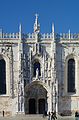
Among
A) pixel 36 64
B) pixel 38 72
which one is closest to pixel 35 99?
pixel 38 72

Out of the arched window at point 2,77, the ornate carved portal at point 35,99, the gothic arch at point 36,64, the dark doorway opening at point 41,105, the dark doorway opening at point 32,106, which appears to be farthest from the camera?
the dark doorway opening at point 41,105

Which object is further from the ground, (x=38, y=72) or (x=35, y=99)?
(x=38, y=72)

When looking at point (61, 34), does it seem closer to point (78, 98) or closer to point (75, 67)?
point (75, 67)

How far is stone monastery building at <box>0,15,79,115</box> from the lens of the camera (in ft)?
183

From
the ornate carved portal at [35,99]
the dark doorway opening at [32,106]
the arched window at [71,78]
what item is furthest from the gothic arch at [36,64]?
the arched window at [71,78]

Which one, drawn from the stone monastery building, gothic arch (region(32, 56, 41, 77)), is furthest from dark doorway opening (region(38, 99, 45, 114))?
gothic arch (region(32, 56, 41, 77))

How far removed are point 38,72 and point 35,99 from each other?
375cm

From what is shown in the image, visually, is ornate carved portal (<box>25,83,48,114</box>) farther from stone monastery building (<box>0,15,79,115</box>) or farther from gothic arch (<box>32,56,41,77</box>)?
gothic arch (<box>32,56,41,77</box>)

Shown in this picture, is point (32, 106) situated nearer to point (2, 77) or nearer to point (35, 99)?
point (35, 99)

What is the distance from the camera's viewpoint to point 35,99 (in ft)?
187

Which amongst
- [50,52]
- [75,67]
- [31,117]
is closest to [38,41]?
[50,52]

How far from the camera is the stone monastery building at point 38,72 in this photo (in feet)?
183

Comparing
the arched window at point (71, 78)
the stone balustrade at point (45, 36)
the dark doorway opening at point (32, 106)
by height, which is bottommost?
the dark doorway opening at point (32, 106)

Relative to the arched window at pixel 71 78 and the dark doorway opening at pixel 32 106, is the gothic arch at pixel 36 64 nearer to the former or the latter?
the dark doorway opening at pixel 32 106
